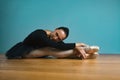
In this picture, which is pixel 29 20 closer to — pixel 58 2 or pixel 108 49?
pixel 58 2

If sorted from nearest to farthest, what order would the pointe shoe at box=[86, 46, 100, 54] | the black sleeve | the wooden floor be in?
the wooden floor, the black sleeve, the pointe shoe at box=[86, 46, 100, 54]

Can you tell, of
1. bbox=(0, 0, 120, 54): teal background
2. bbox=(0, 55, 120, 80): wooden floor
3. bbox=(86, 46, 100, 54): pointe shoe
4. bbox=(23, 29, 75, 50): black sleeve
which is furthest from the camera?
bbox=(0, 0, 120, 54): teal background

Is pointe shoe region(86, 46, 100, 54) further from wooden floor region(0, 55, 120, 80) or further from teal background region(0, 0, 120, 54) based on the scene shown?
teal background region(0, 0, 120, 54)

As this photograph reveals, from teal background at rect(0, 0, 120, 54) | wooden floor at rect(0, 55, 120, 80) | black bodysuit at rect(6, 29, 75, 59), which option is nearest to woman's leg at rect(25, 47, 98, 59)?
black bodysuit at rect(6, 29, 75, 59)

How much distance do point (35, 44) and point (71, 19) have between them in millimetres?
1152

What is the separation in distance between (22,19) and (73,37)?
780mm

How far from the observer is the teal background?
3.63 m

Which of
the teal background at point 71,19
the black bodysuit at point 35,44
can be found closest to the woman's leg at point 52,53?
the black bodysuit at point 35,44

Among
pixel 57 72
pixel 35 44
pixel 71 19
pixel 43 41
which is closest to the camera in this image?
pixel 57 72

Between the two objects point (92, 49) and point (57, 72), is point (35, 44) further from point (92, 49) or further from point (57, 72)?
point (57, 72)

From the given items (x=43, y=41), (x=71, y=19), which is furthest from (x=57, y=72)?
(x=71, y=19)

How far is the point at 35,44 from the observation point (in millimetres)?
2656

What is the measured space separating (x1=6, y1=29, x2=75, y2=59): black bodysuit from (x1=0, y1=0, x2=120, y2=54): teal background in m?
1.00

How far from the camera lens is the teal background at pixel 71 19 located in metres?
3.63
